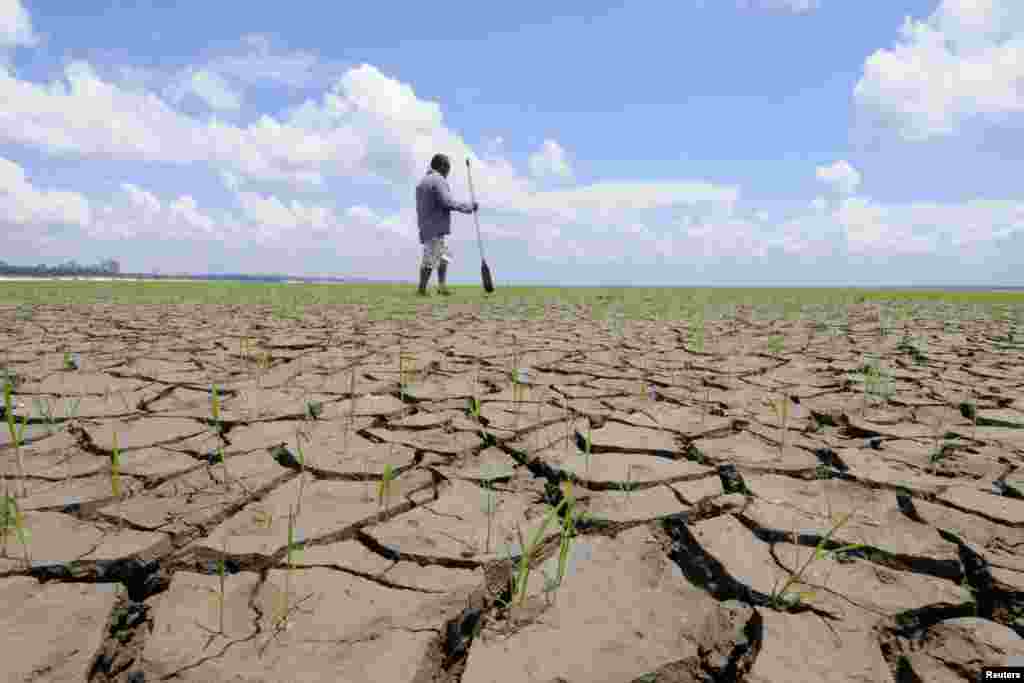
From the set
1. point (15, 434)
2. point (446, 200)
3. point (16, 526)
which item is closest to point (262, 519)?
point (16, 526)

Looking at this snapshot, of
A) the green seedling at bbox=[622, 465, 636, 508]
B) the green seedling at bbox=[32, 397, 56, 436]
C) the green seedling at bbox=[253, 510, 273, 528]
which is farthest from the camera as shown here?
the green seedling at bbox=[32, 397, 56, 436]

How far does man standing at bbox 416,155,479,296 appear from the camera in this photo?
709 centimetres

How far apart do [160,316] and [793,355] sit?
504cm

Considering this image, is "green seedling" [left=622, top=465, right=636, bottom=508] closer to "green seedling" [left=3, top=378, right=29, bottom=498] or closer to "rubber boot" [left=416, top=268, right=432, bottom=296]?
"green seedling" [left=3, top=378, right=29, bottom=498]

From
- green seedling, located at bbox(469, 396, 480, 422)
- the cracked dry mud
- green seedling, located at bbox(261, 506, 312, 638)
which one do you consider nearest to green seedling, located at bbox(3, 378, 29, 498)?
the cracked dry mud

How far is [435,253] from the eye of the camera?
24.6 ft

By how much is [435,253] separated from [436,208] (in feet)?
1.84

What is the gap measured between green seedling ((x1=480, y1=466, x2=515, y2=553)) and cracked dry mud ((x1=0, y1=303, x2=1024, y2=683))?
0.01m

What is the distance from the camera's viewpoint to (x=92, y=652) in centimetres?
82

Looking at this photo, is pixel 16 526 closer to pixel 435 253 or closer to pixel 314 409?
pixel 314 409

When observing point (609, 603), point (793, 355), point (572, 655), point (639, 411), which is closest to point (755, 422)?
point (639, 411)

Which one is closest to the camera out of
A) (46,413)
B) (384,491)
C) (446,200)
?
(384,491)

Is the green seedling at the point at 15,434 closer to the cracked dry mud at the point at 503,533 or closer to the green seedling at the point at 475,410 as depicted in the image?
the cracked dry mud at the point at 503,533

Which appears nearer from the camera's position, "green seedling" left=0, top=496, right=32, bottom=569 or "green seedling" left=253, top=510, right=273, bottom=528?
"green seedling" left=0, top=496, right=32, bottom=569
